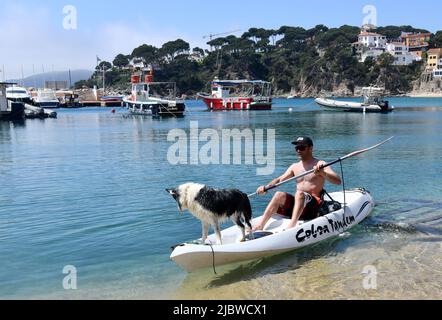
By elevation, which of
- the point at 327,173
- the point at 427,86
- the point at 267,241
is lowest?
the point at 267,241

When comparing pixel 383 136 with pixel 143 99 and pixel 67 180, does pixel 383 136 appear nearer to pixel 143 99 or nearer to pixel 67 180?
pixel 67 180

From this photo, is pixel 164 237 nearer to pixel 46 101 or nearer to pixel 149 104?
pixel 149 104

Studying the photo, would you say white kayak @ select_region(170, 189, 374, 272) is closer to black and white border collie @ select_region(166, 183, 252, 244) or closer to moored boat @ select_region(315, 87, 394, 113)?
black and white border collie @ select_region(166, 183, 252, 244)

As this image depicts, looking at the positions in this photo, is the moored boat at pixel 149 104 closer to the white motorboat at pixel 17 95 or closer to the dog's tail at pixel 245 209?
the white motorboat at pixel 17 95

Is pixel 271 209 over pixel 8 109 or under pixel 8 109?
over

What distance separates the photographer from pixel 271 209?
10.5m

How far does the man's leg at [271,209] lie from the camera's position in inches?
408

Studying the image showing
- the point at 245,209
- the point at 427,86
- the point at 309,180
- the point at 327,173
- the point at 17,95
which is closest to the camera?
the point at 245,209

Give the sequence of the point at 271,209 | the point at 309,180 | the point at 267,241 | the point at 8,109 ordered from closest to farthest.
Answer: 1. the point at 267,241
2. the point at 271,209
3. the point at 309,180
4. the point at 8,109

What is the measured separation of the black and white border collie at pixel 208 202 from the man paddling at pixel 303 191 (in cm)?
124

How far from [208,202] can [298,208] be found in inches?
100

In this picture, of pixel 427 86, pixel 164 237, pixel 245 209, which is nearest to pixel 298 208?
pixel 245 209
